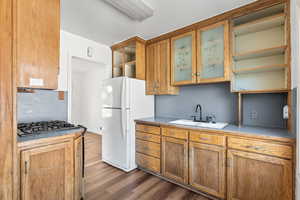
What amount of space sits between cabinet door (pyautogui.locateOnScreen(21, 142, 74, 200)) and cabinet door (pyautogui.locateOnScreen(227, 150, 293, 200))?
5.76 ft

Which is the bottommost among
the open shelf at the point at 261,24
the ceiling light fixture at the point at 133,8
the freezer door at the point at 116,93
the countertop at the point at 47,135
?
the countertop at the point at 47,135

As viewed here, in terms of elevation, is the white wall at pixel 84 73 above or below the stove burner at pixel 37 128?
above

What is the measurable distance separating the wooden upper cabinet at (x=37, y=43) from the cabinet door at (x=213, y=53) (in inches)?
73.8

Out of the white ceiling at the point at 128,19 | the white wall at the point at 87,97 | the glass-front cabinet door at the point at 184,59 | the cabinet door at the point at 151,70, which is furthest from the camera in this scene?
the white wall at the point at 87,97

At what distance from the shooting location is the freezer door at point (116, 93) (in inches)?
95.6

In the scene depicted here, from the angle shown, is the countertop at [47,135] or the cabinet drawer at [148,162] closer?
the countertop at [47,135]

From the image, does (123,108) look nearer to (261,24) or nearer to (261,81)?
(261,81)

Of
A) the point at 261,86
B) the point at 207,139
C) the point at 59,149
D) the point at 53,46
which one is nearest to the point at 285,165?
the point at 207,139

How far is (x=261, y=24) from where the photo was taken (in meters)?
1.75

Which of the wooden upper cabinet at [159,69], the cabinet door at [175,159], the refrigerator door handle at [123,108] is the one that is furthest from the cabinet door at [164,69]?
the cabinet door at [175,159]

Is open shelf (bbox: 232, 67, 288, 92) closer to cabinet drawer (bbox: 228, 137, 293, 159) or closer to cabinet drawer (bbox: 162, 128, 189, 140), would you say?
cabinet drawer (bbox: 228, 137, 293, 159)

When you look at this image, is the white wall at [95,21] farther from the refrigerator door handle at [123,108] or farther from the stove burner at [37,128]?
the stove burner at [37,128]

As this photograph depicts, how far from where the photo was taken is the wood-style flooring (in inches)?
71.9

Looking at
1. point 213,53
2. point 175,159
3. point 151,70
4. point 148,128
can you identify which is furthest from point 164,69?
point 175,159
